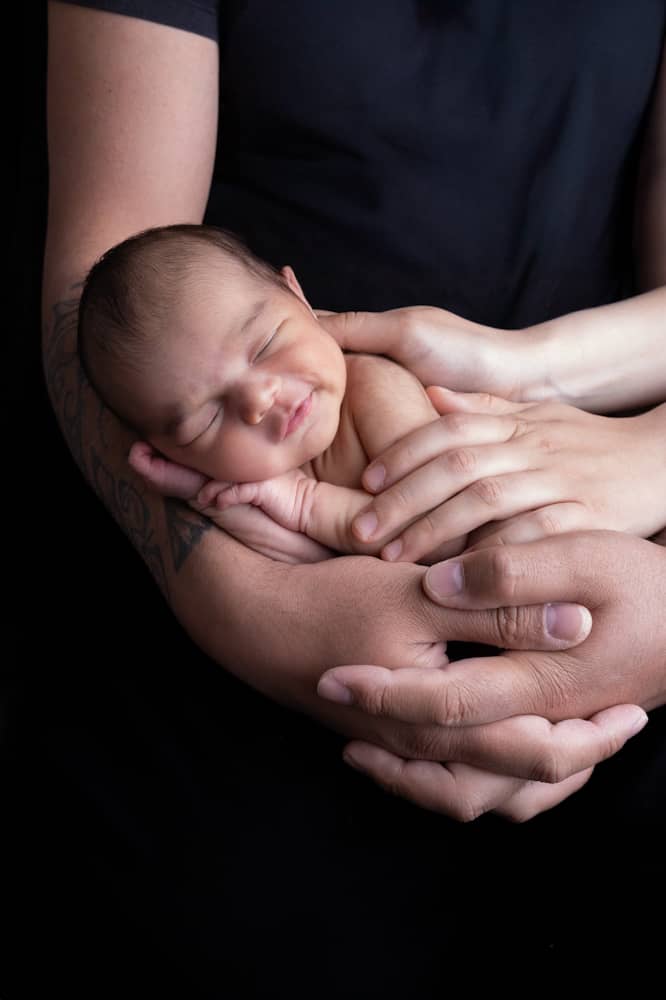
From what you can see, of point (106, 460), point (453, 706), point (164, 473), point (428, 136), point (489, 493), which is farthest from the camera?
point (428, 136)

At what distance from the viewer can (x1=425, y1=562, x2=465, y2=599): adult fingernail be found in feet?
3.24

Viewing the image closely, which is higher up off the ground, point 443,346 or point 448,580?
point 443,346

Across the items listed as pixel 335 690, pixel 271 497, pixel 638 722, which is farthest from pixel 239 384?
pixel 638 722

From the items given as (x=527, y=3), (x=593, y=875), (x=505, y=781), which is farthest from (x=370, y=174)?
(x=593, y=875)

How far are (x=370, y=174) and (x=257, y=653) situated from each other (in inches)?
29.9

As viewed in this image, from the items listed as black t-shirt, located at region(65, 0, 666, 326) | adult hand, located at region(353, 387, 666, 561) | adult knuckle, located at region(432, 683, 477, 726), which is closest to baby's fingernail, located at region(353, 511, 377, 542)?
adult hand, located at region(353, 387, 666, 561)

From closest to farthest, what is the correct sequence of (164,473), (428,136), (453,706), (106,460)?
1. (453,706)
2. (164,473)
3. (106,460)
4. (428,136)

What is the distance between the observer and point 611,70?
1.40m

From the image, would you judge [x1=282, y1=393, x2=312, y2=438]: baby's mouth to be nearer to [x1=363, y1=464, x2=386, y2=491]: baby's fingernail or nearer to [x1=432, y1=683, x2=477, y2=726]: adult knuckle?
[x1=363, y1=464, x2=386, y2=491]: baby's fingernail

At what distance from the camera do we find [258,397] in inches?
41.9

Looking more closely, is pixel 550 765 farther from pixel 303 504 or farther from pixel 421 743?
pixel 303 504

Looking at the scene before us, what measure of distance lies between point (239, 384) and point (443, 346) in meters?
0.30

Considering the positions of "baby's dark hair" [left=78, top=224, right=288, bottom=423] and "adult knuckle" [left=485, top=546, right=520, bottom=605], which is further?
"baby's dark hair" [left=78, top=224, right=288, bottom=423]

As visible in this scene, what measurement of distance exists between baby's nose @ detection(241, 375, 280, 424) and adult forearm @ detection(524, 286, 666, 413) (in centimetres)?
42
